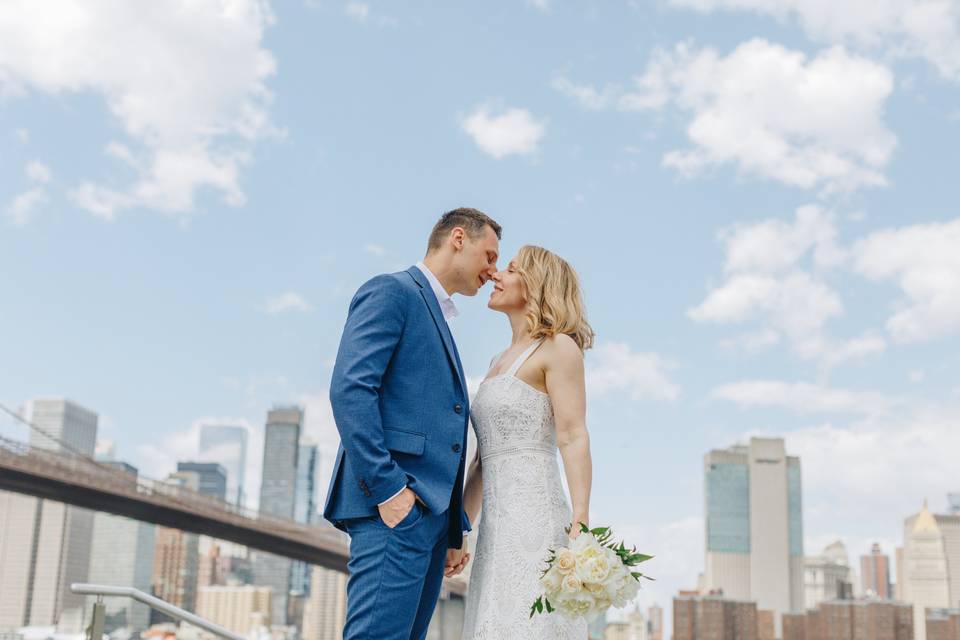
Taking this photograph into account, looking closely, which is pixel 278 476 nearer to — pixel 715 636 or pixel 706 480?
pixel 706 480

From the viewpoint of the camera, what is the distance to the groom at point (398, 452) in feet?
7.61

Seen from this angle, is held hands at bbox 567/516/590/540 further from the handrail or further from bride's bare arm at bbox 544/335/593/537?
the handrail

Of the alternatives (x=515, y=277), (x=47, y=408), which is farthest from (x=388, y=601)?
(x=47, y=408)

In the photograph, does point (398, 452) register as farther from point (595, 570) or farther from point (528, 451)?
point (595, 570)

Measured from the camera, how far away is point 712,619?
223 ft

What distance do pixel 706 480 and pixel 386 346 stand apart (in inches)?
5280

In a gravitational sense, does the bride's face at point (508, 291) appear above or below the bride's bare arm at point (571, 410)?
above

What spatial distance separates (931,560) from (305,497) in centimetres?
7576

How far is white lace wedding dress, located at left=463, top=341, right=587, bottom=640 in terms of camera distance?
2.52 m

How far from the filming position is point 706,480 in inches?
5212

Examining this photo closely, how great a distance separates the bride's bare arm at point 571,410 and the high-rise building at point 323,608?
10834cm

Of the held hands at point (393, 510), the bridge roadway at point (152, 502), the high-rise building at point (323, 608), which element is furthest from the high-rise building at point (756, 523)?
the held hands at point (393, 510)

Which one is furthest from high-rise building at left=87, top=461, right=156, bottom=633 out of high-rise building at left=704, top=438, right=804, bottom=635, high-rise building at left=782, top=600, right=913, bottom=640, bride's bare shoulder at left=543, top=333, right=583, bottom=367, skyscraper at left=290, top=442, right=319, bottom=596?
bride's bare shoulder at left=543, top=333, right=583, bottom=367

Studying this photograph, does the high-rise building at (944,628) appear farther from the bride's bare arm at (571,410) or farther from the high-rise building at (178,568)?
the bride's bare arm at (571,410)
